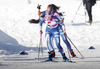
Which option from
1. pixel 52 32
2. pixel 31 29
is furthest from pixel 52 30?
pixel 31 29

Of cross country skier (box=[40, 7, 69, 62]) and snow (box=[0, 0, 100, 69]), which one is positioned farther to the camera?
snow (box=[0, 0, 100, 69])

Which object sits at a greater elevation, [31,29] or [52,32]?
[31,29]

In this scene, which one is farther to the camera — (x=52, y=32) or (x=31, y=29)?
(x=31, y=29)

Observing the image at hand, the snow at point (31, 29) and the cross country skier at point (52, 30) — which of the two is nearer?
the cross country skier at point (52, 30)

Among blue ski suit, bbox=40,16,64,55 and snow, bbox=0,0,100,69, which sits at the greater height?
snow, bbox=0,0,100,69

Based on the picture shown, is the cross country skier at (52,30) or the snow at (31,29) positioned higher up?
the snow at (31,29)

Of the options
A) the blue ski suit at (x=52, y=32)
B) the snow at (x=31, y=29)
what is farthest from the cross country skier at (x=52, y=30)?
the snow at (x=31, y=29)

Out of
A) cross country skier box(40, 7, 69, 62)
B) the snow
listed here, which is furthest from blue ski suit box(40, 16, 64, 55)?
the snow

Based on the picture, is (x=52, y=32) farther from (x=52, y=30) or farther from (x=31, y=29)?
(x=31, y=29)

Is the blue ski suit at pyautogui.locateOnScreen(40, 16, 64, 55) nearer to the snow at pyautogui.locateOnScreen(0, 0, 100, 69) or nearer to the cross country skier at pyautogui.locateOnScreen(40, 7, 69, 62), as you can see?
the cross country skier at pyautogui.locateOnScreen(40, 7, 69, 62)

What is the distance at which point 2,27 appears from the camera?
920 inches

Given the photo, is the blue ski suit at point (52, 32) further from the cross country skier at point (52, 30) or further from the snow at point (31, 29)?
the snow at point (31, 29)

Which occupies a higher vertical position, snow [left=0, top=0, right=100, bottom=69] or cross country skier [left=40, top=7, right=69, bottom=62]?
snow [left=0, top=0, right=100, bottom=69]

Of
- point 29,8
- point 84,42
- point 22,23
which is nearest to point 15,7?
point 29,8
